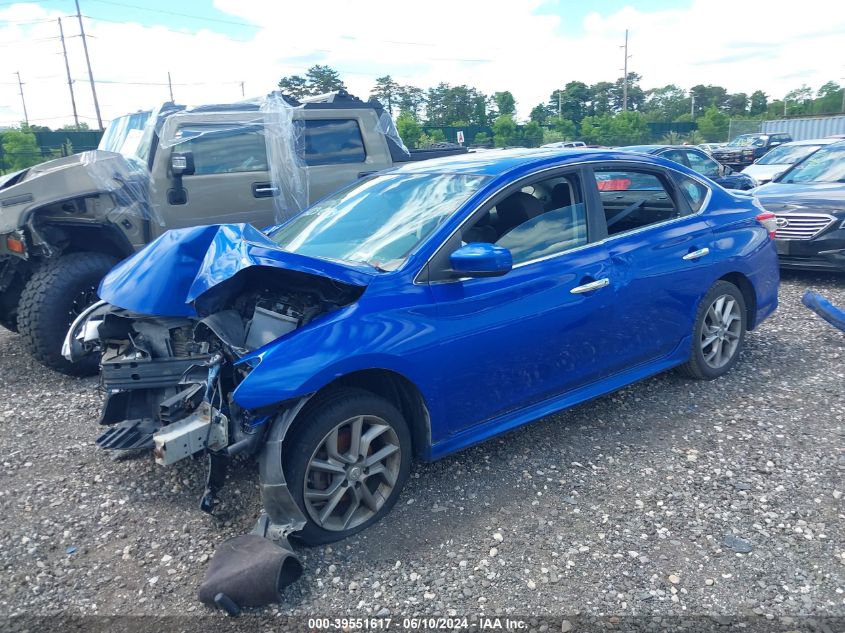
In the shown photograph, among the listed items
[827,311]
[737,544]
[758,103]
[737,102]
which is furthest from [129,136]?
[737,102]

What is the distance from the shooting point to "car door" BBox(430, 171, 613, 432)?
3.36 metres

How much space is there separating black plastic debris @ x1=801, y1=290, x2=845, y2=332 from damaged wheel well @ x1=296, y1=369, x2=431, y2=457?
→ 4417mm

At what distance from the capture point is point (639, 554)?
2.99 metres

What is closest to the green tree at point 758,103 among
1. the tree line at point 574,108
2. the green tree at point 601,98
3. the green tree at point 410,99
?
the tree line at point 574,108

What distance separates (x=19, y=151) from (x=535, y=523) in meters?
28.2

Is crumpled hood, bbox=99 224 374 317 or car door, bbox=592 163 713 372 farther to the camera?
car door, bbox=592 163 713 372

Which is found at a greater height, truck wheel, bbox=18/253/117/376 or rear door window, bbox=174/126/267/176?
rear door window, bbox=174/126/267/176

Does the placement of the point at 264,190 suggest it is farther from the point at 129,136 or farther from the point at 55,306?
the point at 55,306

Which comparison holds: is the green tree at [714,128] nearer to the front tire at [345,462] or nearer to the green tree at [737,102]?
the green tree at [737,102]

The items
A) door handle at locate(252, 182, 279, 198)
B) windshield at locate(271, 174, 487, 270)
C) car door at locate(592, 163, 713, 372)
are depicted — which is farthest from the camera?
door handle at locate(252, 182, 279, 198)

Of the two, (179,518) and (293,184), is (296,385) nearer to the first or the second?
(179,518)

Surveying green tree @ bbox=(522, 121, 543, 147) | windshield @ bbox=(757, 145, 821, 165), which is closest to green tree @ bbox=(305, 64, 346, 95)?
green tree @ bbox=(522, 121, 543, 147)

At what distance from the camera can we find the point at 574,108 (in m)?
68.4

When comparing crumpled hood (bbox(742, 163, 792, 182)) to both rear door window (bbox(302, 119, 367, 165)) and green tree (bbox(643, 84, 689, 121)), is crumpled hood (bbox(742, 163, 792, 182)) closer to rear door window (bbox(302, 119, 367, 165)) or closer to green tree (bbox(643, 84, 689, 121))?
rear door window (bbox(302, 119, 367, 165))
